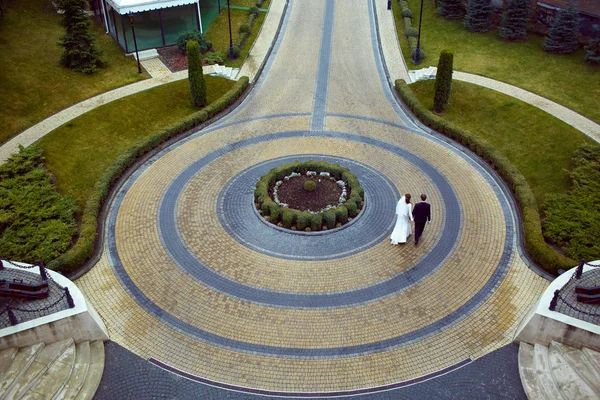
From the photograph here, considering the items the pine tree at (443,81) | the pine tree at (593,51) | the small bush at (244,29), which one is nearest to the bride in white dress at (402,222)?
the pine tree at (443,81)

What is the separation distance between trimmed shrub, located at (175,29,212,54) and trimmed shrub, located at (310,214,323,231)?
675 inches

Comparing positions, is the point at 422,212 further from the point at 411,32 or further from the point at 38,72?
the point at 38,72

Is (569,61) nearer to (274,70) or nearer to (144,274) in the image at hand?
(274,70)

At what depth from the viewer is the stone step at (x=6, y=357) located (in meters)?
12.8

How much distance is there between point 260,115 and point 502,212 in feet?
39.9

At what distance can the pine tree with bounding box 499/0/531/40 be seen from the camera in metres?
31.9

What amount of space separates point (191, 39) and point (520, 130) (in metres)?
18.5

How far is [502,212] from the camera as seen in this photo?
62.4ft

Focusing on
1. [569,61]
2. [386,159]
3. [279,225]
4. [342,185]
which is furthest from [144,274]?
[569,61]

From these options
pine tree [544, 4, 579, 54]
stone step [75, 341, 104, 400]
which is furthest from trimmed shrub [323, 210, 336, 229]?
pine tree [544, 4, 579, 54]

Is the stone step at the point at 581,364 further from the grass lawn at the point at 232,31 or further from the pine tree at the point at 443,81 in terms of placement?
the grass lawn at the point at 232,31

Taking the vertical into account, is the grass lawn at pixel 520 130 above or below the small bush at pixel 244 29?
below

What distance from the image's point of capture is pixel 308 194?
19.7m

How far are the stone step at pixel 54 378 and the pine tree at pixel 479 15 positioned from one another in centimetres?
3002
